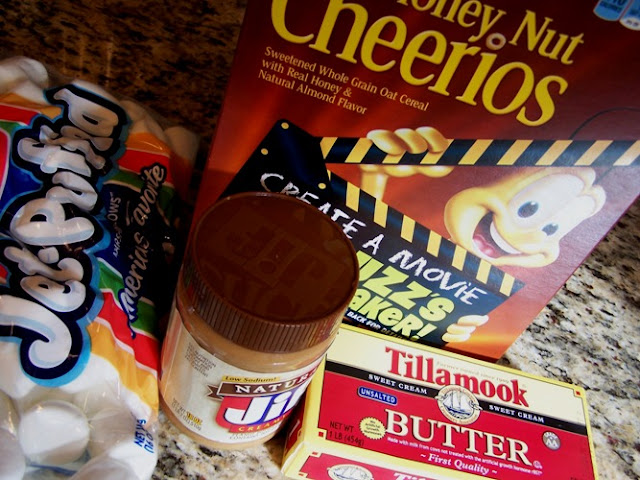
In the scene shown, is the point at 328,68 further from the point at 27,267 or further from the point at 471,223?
the point at 27,267

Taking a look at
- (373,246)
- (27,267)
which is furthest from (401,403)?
(27,267)

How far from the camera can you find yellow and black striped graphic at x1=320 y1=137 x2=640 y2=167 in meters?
0.52

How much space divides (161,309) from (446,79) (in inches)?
13.7

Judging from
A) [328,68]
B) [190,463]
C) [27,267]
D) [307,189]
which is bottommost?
[190,463]

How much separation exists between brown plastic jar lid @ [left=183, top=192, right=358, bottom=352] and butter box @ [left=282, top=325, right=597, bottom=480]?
0.11 m

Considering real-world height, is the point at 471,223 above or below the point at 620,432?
above

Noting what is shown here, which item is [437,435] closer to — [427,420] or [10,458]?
[427,420]

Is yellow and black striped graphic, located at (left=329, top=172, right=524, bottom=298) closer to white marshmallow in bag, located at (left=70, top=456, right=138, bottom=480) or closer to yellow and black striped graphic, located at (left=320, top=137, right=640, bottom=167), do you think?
yellow and black striped graphic, located at (left=320, top=137, right=640, bottom=167)

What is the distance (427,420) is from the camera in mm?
598

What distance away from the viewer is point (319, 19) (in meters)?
0.48

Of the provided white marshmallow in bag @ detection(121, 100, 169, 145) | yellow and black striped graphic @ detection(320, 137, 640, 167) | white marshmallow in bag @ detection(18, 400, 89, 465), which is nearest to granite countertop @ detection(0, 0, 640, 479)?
white marshmallow in bag @ detection(121, 100, 169, 145)

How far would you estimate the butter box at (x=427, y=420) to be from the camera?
0.56 meters

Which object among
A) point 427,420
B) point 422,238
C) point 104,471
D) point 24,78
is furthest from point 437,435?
point 24,78

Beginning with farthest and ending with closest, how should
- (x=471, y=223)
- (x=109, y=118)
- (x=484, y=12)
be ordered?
1. (x=109, y=118)
2. (x=471, y=223)
3. (x=484, y=12)
